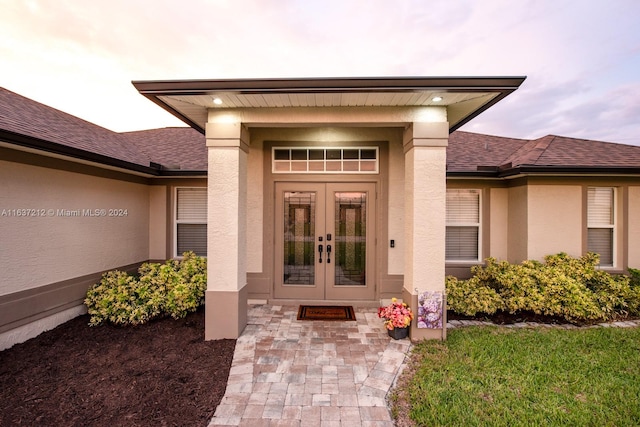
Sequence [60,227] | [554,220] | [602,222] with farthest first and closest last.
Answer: [602,222]
[554,220]
[60,227]

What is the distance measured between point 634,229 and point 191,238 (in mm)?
9819

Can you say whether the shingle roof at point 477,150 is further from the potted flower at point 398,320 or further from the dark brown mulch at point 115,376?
the dark brown mulch at point 115,376

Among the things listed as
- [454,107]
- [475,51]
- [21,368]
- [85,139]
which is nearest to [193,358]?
[21,368]

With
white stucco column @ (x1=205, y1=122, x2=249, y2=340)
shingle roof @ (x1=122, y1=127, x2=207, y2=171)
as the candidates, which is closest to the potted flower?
white stucco column @ (x1=205, y1=122, x2=249, y2=340)

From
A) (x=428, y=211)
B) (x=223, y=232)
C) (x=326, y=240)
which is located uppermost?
(x=428, y=211)

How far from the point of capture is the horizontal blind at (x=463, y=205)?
20.0 ft

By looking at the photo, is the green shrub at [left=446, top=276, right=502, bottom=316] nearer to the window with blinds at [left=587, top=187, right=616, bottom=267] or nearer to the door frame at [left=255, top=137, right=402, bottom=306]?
the door frame at [left=255, top=137, right=402, bottom=306]

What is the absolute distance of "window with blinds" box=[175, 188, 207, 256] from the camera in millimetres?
6219

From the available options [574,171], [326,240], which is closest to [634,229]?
[574,171]

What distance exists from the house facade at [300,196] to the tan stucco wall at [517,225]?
27 millimetres

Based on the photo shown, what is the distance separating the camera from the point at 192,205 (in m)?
6.23

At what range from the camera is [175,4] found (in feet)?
21.2

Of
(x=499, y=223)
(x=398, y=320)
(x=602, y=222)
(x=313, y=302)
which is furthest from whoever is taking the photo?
(x=499, y=223)

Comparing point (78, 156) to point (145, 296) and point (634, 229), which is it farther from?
point (634, 229)
